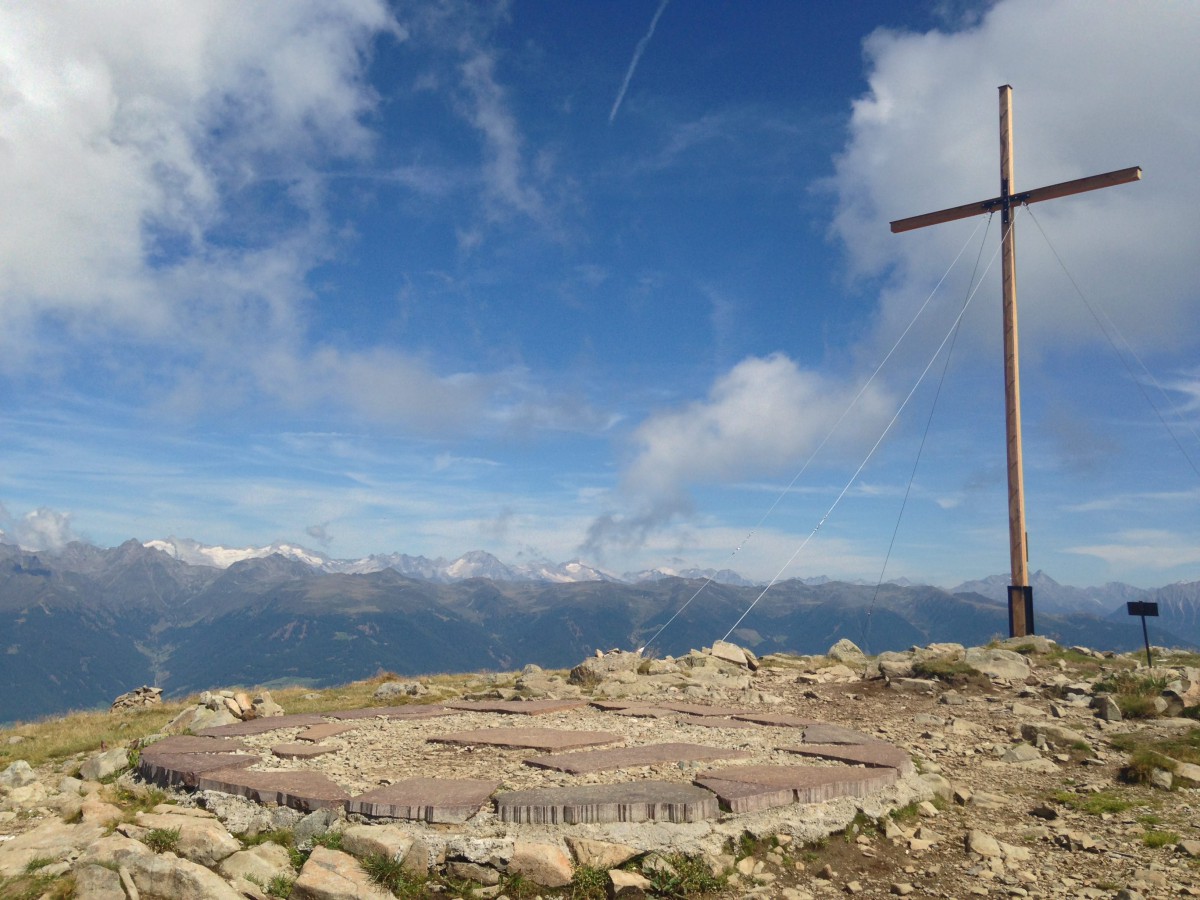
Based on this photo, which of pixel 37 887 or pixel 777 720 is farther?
pixel 777 720

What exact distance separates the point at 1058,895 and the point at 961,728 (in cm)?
563

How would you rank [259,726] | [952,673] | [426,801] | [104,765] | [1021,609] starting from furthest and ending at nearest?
1. [1021,609]
2. [952,673]
3. [259,726]
4. [104,765]
5. [426,801]

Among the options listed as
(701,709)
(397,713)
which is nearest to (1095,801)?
(701,709)

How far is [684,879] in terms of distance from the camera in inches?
211

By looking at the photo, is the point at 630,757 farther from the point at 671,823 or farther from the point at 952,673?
the point at 952,673

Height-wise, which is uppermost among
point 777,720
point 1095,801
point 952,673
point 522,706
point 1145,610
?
point 1145,610

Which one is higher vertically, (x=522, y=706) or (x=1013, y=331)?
(x=1013, y=331)

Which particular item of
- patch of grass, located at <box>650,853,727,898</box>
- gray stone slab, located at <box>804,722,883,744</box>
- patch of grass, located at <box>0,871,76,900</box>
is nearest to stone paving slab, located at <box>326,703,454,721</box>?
gray stone slab, located at <box>804,722,883,744</box>

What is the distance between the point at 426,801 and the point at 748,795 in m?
2.72

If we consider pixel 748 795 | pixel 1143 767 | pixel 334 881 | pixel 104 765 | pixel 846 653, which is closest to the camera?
pixel 334 881

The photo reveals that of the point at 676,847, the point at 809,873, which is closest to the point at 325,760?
the point at 676,847

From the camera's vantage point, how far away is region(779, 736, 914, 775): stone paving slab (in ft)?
25.3

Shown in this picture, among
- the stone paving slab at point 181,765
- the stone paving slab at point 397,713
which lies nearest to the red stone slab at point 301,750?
the stone paving slab at point 181,765

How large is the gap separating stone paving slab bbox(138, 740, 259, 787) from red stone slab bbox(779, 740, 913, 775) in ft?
19.8
